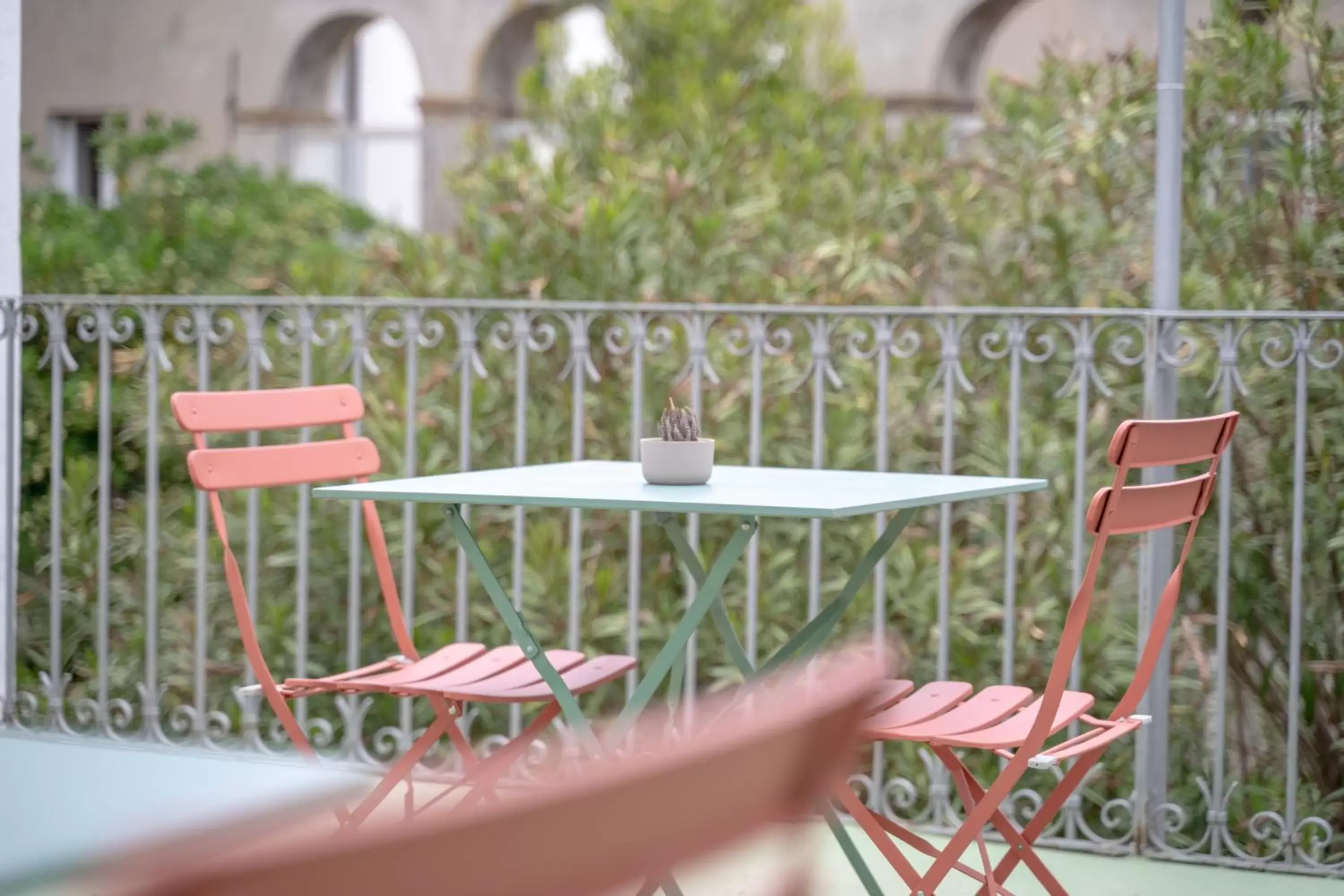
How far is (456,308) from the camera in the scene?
4836 millimetres

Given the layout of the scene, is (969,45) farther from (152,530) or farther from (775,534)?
(152,530)

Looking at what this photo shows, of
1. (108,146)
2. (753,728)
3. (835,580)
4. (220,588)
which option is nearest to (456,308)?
(835,580)

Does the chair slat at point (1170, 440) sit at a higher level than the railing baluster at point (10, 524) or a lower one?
higher

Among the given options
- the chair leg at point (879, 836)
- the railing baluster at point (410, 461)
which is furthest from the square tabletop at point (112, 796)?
the railing baluster at point (410, 461)

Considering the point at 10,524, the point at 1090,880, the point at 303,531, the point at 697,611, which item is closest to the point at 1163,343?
the point at 1090,880

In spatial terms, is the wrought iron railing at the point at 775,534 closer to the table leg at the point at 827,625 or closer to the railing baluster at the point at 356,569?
the railing baluster at the point at 356,569

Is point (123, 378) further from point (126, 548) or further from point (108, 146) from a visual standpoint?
point (108, 146)

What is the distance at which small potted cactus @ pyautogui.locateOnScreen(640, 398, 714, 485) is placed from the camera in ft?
10.7

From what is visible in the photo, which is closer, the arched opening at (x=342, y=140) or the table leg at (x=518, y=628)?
the table leg at (x=518, y=628)

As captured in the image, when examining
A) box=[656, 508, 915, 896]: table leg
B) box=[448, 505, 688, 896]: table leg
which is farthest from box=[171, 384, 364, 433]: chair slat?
box=[656, 508, 915, 896]: table leg

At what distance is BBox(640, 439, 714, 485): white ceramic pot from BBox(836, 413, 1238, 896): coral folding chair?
51 cm

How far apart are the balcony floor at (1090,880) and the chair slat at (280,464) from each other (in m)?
1.13

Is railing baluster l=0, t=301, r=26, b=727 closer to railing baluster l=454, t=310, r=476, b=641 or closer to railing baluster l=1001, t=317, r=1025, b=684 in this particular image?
railing baluster l=454, t=310, r=476, b=641

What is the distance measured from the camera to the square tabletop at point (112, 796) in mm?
1023
